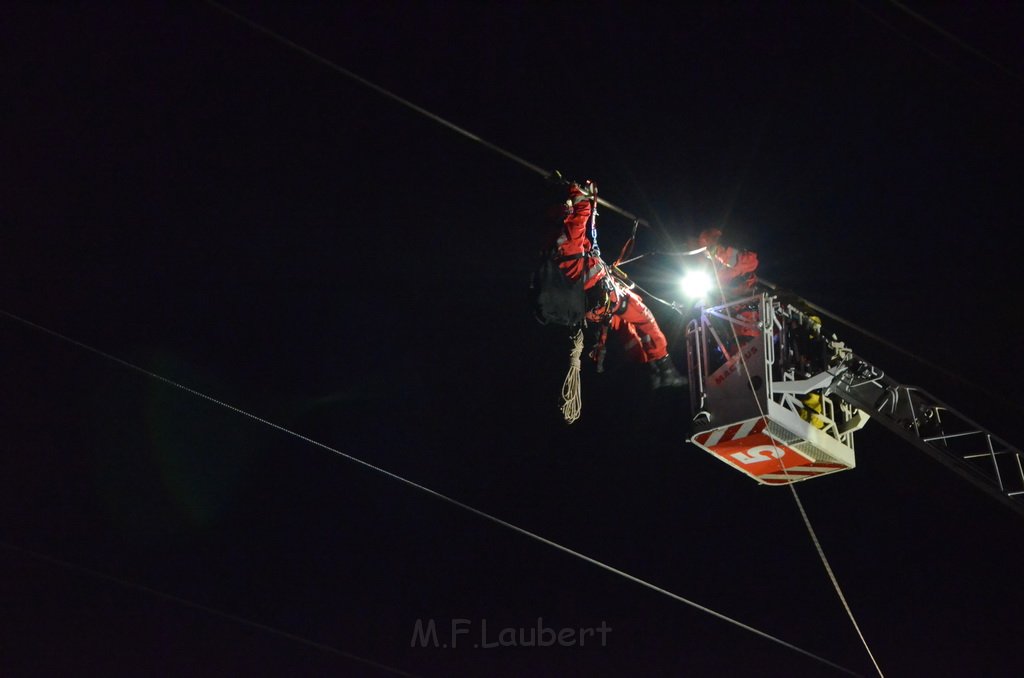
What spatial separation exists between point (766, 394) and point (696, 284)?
1147 millimetres

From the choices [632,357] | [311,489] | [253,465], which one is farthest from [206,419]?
[632,357]

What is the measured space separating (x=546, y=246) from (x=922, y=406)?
3.34 meters

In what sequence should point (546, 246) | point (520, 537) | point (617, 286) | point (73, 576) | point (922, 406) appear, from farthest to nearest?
point (520, 537)
point (73, 576)
point (922, 406)
point (617, 286)
point (546, 246)

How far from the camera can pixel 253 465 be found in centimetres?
1097

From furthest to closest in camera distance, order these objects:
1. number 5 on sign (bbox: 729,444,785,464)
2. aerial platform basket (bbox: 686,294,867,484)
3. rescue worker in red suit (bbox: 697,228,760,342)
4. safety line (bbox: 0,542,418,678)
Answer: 1. safety line (bbox: 0,542,418,678)
2. rescue worker in red suit (bbox: 697,228,760,342)
3. number 5 on sign (bbox: 729,444,785,464)
4. aerial platform basket (bbox: 686,294,867,484)

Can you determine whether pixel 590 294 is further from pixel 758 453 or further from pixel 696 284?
pixel 758 453

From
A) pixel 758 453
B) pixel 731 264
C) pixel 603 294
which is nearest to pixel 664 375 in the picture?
pixel 603 294

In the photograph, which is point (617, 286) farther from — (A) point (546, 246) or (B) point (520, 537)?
(B) point (520, 537)

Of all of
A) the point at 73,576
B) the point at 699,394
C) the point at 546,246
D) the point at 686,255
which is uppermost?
the point at 686,255

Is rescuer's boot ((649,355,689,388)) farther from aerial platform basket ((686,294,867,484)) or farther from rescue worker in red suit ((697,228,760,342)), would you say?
rescue worker in red suit ((697,228,760,342))

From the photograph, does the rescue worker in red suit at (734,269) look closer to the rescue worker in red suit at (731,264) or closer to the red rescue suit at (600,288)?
the rescue worker in red suit at (731,264)

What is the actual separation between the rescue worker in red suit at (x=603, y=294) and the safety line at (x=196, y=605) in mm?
6200

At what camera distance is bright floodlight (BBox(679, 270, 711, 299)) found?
678 cm

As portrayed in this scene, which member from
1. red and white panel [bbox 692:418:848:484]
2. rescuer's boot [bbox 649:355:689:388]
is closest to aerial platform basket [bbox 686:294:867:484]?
red and white panel [bbox 692:418:848:484]
